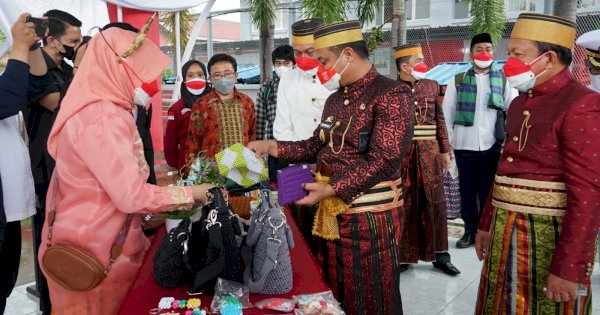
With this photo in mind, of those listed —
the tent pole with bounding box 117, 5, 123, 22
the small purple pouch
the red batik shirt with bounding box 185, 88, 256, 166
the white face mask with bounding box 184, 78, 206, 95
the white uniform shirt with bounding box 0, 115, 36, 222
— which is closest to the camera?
the small purple pouch

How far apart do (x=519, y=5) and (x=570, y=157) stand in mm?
11592

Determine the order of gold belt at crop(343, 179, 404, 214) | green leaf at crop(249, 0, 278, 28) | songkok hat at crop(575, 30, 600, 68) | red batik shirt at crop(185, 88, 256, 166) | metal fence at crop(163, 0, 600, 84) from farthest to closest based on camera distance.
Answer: metal fence at crop(163, 0, 600, 84)
green leaf at crop(249, 0, 278, 28)
red batik shirt at crop(185, 88, 256, 166)
songkok hat at crop(575, 30, 600, 68)
gold belt at crop(343, 179, 404, 214)

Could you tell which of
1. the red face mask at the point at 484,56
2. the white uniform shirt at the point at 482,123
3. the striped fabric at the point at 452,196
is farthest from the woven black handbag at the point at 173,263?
the striped fabric at the point at 452,196

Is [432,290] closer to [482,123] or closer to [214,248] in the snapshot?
[482,123]

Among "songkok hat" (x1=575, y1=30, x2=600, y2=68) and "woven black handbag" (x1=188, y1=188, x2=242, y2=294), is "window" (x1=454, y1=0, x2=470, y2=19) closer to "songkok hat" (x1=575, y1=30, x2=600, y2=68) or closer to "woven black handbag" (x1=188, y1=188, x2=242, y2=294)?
"songkok hat" (x1=575, y1=30, x2=600, y2=68)

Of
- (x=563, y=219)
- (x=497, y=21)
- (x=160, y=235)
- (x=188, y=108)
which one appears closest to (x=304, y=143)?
(x=160, y=235)

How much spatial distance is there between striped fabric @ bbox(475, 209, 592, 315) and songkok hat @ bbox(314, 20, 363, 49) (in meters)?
1.01

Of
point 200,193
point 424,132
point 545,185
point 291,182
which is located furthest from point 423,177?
point 200,193

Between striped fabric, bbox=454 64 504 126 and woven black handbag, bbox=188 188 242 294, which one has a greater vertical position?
striped fabric, bbox=454 64 504 126

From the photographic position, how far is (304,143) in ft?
8.21

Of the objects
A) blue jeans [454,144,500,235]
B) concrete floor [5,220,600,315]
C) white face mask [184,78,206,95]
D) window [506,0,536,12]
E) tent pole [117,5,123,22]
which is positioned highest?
window [506,0,536,12]

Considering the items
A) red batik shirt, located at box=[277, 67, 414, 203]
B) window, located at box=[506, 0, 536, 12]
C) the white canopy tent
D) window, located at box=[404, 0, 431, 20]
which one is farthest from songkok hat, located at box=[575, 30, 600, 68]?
window, located at box=[404, 0, 431, 20]

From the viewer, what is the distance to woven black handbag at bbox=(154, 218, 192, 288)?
5.47 ft

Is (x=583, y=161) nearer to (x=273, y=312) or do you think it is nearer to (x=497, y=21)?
(x=273, y=312)
